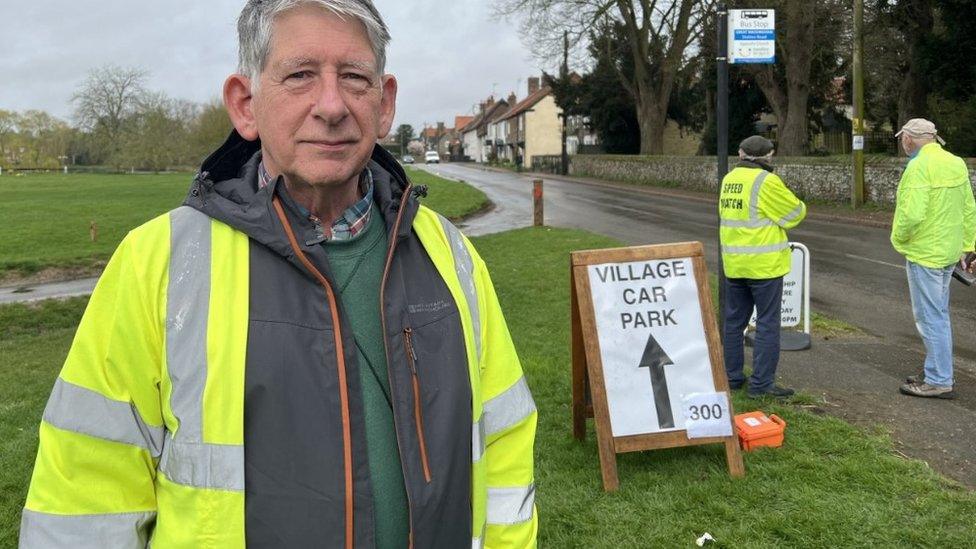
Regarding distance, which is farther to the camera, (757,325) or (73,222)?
(73,222)

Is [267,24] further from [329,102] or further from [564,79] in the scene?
[564,79]

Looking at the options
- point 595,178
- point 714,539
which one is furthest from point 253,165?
point 595,178

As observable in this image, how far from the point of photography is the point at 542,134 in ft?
247

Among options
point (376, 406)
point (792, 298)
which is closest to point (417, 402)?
point (376, 406)

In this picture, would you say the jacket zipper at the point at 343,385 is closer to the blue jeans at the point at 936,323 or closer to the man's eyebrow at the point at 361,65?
the man's eyebrow at the point at 361,65

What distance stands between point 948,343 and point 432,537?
19.0ft

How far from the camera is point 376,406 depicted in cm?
165

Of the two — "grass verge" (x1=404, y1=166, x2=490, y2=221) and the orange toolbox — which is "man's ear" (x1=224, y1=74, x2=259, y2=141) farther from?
"grass verge" (x1=404, y1=166, x2=490, y2=221)

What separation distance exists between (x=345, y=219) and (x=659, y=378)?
324 centimetres

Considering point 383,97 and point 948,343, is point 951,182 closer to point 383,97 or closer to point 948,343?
point 948,343

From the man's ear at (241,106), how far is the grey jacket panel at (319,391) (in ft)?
0.26

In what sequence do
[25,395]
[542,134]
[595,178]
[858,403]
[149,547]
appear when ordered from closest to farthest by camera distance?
1. [149,547]
2. [858,403]
3. [25,395]
4. [595,178]
5. [542,134]

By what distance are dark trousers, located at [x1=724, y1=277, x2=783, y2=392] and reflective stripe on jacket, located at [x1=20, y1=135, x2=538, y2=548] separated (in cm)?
464

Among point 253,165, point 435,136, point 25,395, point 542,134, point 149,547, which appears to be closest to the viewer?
point 149,547
